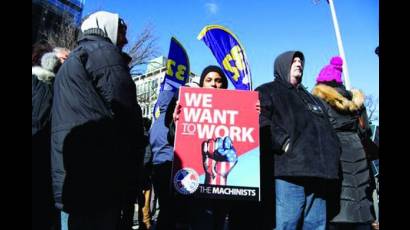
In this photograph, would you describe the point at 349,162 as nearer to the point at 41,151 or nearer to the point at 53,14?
the point at 41,151

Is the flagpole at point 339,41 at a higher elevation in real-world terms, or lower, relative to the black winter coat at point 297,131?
higher

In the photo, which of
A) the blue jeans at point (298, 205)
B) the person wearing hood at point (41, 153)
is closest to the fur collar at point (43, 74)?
the person wearing hood at point (41, 153)

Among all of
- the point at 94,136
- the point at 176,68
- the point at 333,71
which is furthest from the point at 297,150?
the point at 176,68

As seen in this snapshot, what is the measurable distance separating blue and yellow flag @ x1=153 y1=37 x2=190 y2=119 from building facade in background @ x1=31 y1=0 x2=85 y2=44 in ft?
52.0

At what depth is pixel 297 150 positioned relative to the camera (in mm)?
3350

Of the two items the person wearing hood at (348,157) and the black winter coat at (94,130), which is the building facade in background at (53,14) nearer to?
the person wearing hood at (348,157)

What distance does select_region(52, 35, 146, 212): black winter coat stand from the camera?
2396 millimetres

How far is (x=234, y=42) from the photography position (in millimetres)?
7281

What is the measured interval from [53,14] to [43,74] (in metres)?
23.3

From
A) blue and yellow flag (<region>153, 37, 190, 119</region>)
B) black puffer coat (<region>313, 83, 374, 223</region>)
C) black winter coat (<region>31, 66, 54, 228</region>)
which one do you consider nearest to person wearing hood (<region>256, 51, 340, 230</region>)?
black puffer coat (<region>313, 83, 374, 223</region>)

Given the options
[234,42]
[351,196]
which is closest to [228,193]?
[351,196]

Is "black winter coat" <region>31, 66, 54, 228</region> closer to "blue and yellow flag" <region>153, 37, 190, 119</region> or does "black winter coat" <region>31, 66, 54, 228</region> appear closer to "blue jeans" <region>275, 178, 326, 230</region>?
"blue jeans" <region>275, 178, 326, 230</region>

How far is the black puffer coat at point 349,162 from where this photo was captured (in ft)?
12.3

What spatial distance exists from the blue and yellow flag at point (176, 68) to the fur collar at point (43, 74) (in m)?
3.29
